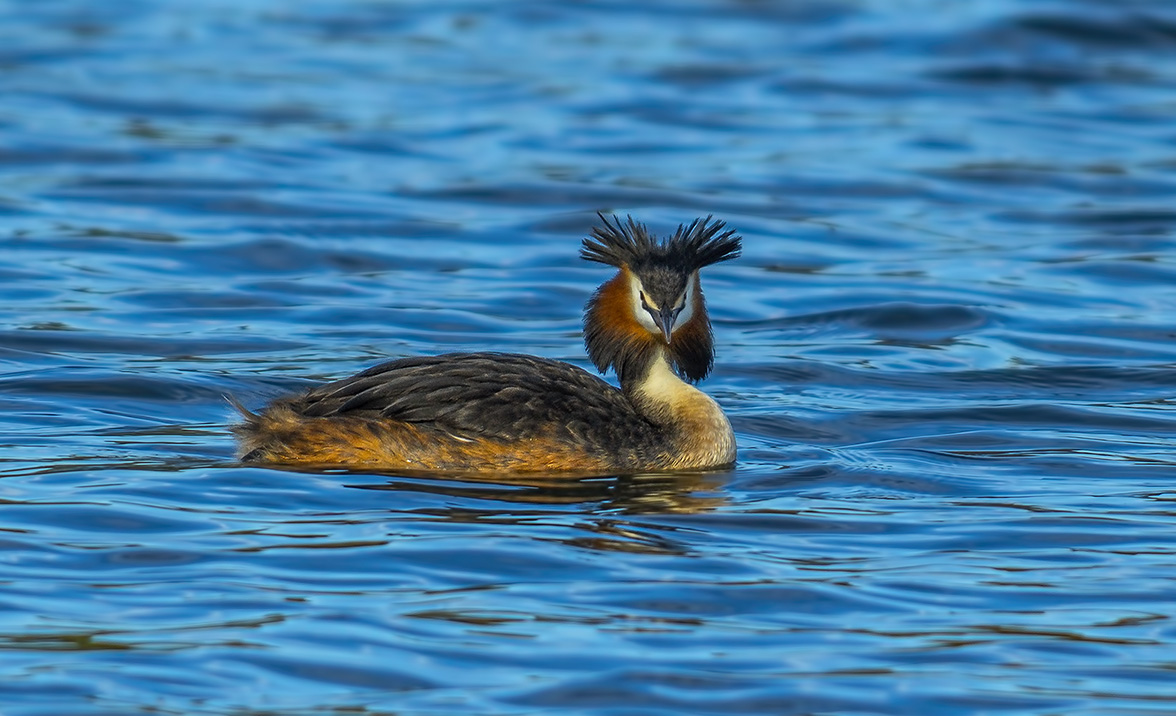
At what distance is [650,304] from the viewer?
34.7 ft

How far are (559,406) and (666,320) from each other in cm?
73

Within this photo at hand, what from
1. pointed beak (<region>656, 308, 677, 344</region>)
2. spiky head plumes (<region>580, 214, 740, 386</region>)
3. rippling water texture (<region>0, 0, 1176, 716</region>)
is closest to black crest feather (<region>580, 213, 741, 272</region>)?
spiky head plumes (<region>580, 214, 740, 386</region>)

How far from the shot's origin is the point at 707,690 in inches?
280

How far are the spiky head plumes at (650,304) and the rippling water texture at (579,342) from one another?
77cm

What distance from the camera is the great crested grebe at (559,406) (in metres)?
10.1

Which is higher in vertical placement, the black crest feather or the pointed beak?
the black crest feather

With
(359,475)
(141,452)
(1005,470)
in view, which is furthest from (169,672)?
(1005,470)

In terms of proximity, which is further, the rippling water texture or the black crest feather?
the black crest feather

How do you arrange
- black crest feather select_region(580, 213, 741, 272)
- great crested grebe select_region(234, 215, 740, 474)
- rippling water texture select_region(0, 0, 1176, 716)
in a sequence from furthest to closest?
1. black crest feather select_region(580, 213, 741, 272)
2. great crested grebe select_region(234, 215, 740, 474)
3. rippling water texture select_region(0, 0, 1176, 716)

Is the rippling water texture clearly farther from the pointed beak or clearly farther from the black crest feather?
the black crest feather

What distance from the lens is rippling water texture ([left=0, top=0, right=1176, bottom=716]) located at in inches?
296

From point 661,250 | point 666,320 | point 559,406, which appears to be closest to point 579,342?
point 661,250

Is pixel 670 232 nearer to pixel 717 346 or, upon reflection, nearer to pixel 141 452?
pixel 717 346

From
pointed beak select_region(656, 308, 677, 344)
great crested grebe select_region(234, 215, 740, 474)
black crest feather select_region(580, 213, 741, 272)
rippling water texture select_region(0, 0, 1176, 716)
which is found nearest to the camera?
rippling water texture select_region(0, 0, 1176, 716)
